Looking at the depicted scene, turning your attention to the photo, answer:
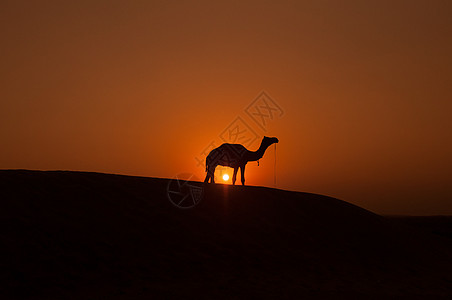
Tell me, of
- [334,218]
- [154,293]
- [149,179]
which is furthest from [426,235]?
[154,293]

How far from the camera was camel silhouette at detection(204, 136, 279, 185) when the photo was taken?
23734 mm

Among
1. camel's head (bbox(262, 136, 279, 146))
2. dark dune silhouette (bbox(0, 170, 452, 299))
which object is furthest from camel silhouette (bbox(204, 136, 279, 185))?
dark dune silhouette (bbox(0, 170, 452, 299))

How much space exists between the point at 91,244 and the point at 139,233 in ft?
6.37

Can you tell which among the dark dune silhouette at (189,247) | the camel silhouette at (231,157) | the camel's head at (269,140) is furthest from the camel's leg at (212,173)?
the camel's head at (269,140)

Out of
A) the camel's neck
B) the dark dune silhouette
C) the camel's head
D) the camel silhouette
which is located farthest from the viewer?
the camel's head

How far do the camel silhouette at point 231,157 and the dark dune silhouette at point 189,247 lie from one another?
5.53ft

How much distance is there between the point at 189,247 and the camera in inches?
615

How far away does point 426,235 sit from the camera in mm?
25391

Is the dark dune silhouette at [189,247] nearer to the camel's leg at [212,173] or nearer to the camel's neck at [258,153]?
the camel's leg at [212,173]

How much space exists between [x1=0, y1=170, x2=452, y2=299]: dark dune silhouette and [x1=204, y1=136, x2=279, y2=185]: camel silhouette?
1.69 meters

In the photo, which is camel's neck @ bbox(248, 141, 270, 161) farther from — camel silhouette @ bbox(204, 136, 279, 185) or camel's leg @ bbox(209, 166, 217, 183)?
camel's leg @ bbox(209, 166, 217, 183)

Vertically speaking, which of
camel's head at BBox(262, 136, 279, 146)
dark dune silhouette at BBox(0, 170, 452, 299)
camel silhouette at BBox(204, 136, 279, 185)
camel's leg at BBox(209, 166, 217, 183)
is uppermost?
camel's head at BBox(262, 136, 279, 146)

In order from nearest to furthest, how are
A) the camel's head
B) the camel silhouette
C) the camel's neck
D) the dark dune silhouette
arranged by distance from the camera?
the dark dune silhouette, the camel silhouette, the camel's neck, the camel's head

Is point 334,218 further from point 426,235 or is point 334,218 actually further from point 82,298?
point 82,298
